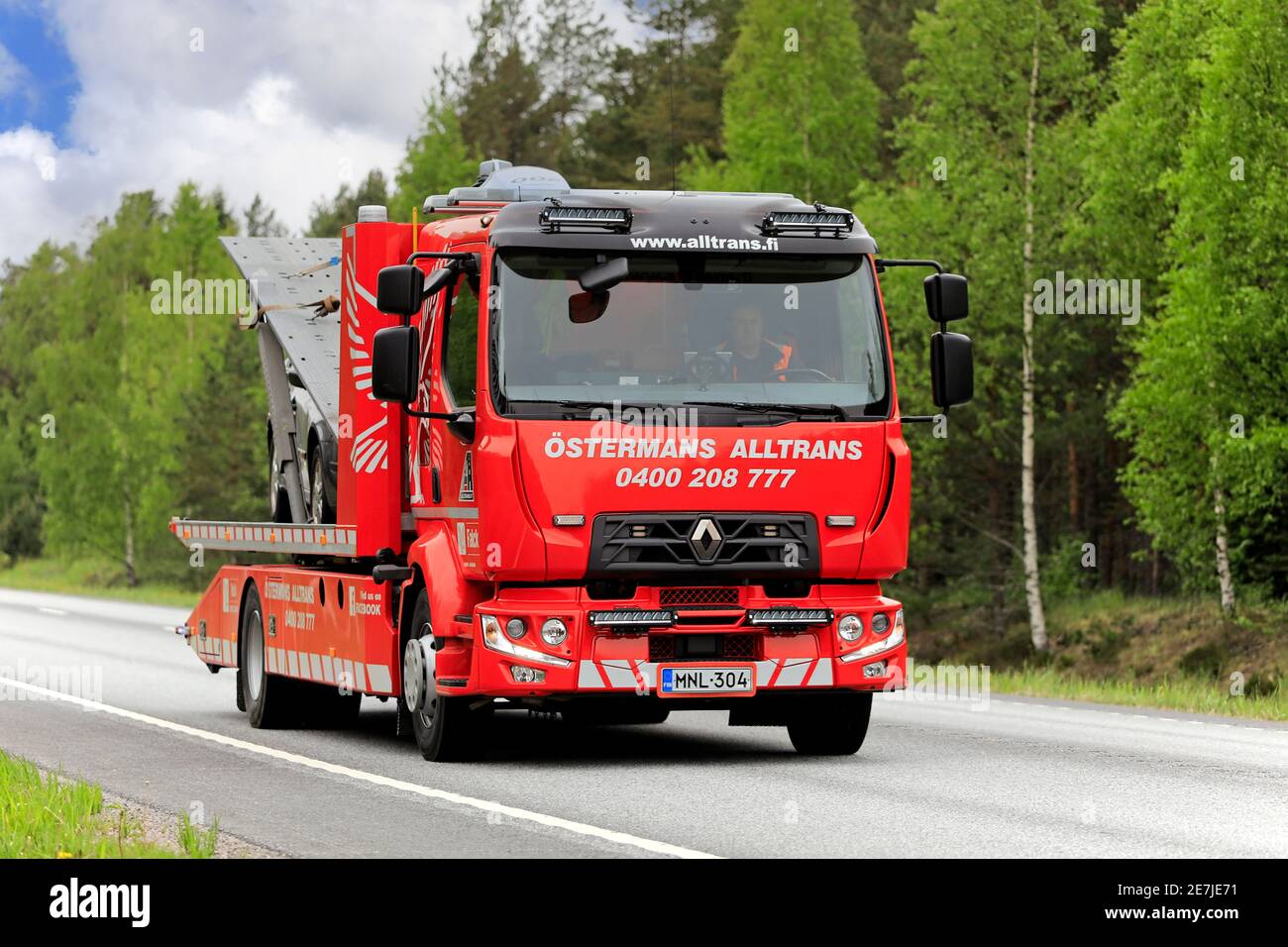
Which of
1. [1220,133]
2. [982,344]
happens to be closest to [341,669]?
[1220,133]

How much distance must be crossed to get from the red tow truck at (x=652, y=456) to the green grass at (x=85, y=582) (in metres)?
37.4

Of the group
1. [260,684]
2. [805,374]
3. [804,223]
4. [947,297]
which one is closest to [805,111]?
[260,684]

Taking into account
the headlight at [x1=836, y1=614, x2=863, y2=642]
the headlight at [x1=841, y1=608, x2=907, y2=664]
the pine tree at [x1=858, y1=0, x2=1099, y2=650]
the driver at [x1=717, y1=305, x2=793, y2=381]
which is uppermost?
the pine tree at [x1=858, y1=0, x2=1099, y2=650]

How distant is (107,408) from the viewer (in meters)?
75.2

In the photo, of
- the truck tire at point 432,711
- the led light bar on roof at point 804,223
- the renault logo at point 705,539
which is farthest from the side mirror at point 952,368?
the truck tire at point 432,711

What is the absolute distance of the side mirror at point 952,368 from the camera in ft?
42.7

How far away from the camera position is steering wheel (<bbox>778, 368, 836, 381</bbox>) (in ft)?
42.0

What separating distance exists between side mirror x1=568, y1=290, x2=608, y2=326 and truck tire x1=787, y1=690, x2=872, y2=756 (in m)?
3.02

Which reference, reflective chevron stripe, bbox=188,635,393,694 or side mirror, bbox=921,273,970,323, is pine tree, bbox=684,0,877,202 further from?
side mirror, bbox=921,273,970,323

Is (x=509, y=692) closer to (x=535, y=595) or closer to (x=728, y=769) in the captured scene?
(x=535, y=595)

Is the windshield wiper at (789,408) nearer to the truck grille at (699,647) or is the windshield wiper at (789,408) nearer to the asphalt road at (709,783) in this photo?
the truck grille at (699,647)

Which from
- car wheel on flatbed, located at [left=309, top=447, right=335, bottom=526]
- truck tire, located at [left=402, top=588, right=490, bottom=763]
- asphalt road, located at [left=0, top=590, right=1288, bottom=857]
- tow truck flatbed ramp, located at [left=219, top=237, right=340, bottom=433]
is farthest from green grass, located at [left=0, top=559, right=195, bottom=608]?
truck tire, located at [left=402, top=588, right=490, bottom=763]

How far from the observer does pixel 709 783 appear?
39.5 ft

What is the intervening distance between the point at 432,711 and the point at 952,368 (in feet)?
12.8
